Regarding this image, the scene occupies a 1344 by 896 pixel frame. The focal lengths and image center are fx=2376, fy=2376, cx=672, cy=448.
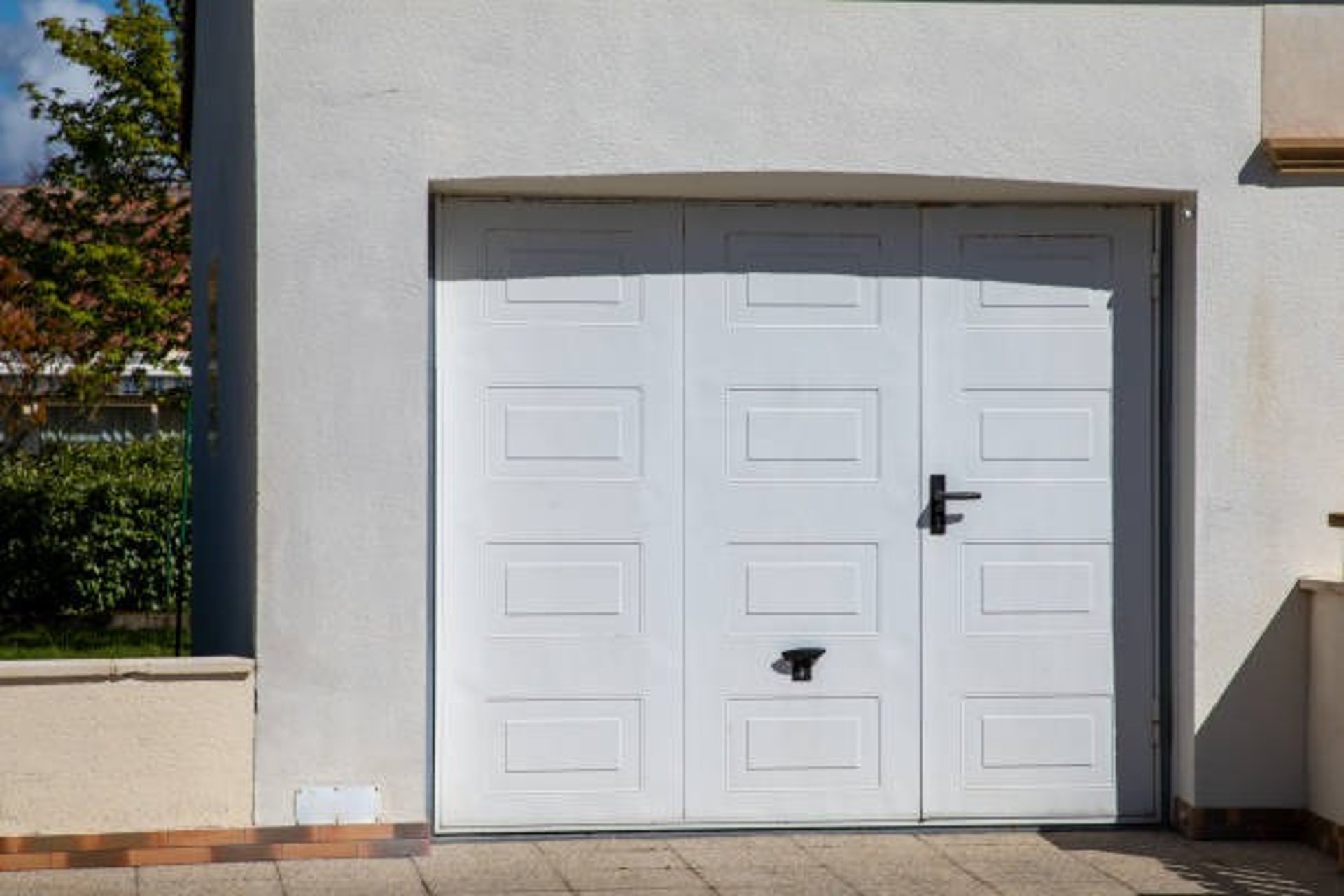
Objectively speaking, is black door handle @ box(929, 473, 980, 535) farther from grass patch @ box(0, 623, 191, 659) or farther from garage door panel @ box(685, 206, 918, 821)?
grass patch @ box(0, 623, 191, 659)

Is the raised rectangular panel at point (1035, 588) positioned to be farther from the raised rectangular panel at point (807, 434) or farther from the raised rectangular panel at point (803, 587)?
the raised rectangular panel at point (807, 434)

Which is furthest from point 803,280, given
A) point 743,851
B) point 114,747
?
point 114,747

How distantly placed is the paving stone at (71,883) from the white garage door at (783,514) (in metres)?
1.34

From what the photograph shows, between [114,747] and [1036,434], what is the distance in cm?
379

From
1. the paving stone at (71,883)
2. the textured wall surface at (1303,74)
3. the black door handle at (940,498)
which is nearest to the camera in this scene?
the paving stone at (71,883)

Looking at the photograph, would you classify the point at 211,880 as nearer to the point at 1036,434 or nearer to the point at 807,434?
the point at 807,434

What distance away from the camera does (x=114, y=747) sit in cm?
863

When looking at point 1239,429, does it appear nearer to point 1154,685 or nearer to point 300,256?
point 1154,685

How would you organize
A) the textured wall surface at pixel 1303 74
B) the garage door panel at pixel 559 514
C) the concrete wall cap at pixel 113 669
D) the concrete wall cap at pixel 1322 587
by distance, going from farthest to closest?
the textured wall surface at pixel 1303 74 → the garage door panel at pixel 559 514 → the concrete wall cap at pixel 1322 587 → the concrete wall cap at pixel 113 669

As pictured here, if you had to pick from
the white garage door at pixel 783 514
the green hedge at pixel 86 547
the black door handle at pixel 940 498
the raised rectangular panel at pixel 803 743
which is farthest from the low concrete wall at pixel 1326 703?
the green hedge at pixel 86 547

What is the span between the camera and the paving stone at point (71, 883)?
26.9ft

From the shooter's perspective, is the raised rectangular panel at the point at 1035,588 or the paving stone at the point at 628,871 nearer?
the paving stone at the point at 628,871

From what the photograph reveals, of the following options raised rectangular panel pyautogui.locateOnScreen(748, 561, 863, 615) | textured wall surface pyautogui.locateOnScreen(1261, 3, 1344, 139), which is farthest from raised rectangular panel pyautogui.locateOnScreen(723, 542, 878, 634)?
textured wall surface pyautogui.locateOnScreen(1261, 3, 1344, 139)

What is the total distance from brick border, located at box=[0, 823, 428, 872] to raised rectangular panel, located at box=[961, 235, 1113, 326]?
10.0 ft
